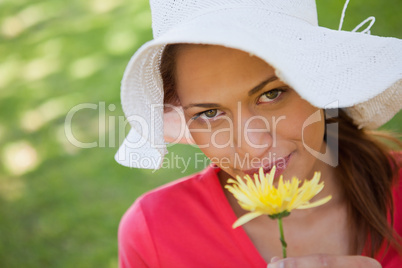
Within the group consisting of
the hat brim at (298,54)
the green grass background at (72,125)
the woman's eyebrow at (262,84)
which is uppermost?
the hat brim at (298,54)

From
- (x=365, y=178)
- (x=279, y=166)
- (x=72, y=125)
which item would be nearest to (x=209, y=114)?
(x=279, y=166)

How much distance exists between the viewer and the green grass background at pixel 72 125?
304 cm

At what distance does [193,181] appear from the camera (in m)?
1.81

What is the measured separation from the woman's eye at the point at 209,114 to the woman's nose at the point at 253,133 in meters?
0.09

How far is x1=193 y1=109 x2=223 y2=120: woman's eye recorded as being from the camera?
4.69 feet

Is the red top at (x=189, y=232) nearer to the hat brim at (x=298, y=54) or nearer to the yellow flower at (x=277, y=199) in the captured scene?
the hat brim at (x=298, y=54)

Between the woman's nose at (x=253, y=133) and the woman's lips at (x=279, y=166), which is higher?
the woman's nose at (x=253, y=133)

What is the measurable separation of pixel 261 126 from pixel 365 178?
1.88ft

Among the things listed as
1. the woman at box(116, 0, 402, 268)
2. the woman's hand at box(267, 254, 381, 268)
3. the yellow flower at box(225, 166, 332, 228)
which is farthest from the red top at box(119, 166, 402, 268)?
the yellow flower at box(225, 166, 332, 228)

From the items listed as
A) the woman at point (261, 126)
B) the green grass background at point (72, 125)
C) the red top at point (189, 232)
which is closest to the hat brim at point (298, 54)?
the woman at point (261, 126)

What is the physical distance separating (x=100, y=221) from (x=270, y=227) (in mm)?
1595

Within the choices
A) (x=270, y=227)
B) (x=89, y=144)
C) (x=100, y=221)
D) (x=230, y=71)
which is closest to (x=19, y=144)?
(x=89, y=144)

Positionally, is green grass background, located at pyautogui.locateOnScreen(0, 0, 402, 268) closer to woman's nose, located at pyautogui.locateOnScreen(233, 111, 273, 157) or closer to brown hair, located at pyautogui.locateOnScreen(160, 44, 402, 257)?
brown hair, located at pyautogui.locateOnScreen(160, 44, 402, 257)

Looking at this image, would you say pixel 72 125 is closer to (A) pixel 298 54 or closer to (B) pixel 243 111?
(B) pixel 243 111
